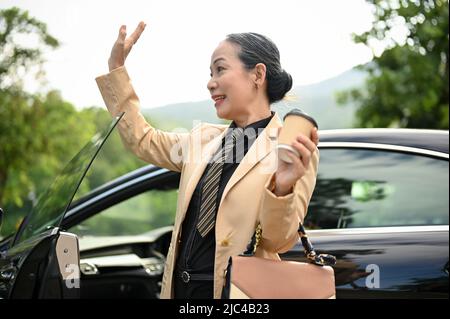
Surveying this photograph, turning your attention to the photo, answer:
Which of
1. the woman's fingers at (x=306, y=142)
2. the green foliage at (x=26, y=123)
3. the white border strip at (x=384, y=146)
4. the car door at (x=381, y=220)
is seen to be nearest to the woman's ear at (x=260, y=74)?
the woman's fingers at (x=306, y=142)

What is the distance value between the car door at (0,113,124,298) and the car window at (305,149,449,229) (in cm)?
144

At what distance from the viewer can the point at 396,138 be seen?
3656 mm

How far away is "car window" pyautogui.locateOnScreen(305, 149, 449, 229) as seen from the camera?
144 inches

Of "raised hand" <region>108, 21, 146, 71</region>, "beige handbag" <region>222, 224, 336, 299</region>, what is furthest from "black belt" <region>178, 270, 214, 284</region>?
"raised hand" <region>108, 21, 146, 71</region>

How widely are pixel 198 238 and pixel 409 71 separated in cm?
1184

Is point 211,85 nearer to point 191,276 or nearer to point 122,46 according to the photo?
point 122,46

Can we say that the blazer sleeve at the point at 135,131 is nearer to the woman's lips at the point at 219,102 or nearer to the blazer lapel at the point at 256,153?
the woman's lips at the point at 219,102

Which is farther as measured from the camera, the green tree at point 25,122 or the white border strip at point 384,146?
the green tree at point 25,122

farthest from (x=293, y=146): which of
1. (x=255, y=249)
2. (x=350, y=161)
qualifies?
(x=350, y=161)

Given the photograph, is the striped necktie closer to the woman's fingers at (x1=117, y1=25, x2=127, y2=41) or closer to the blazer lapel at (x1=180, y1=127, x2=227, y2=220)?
the blazer lapel at (x1=180, y1=127, x2=227, y2=220)

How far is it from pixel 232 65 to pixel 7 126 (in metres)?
10.6

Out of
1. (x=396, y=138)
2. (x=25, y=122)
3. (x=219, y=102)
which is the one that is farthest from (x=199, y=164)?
(x=25, y=122)

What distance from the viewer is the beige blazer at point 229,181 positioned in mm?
2025

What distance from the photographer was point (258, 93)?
2.45 metres
